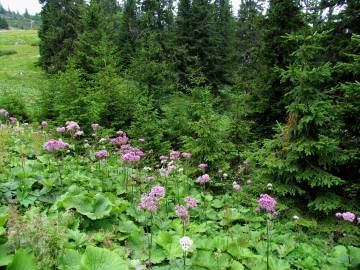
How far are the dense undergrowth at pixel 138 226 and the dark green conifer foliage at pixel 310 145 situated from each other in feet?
1.50

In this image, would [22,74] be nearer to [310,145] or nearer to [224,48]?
[224,48]

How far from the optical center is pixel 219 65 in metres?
26.8

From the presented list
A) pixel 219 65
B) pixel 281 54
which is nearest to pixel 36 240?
pixel 281 54

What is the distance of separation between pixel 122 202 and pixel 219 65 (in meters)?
21.9

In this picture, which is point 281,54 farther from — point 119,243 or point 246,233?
point 119,243

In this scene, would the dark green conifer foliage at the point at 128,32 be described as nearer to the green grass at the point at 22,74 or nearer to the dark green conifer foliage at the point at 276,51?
the green grass at the point at 22,74

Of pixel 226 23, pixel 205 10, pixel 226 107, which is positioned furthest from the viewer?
pixel 226 23

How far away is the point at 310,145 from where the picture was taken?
271 inches

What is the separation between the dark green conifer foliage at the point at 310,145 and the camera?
6.82 m

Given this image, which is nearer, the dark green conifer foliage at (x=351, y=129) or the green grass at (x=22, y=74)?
the dark green conifer foliage at (x=351, y=129)

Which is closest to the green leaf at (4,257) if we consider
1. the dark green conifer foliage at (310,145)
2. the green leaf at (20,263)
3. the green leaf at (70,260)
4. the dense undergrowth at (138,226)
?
the dense undergrowth at (138,226)

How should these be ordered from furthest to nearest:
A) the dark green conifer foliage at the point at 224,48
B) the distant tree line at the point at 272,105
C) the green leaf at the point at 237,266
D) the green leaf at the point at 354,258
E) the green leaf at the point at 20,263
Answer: the dark green conifer foliage at the point at 224,48, the distant tree line at the point at 272,105, the green leaf at the point at 354,258, the green leaf at the point at 237,266, the green leaf at the point at 20,263

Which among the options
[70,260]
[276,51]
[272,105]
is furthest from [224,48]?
[70,260]

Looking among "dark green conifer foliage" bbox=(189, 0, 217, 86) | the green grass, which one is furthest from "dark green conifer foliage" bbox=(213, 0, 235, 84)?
the green grass
